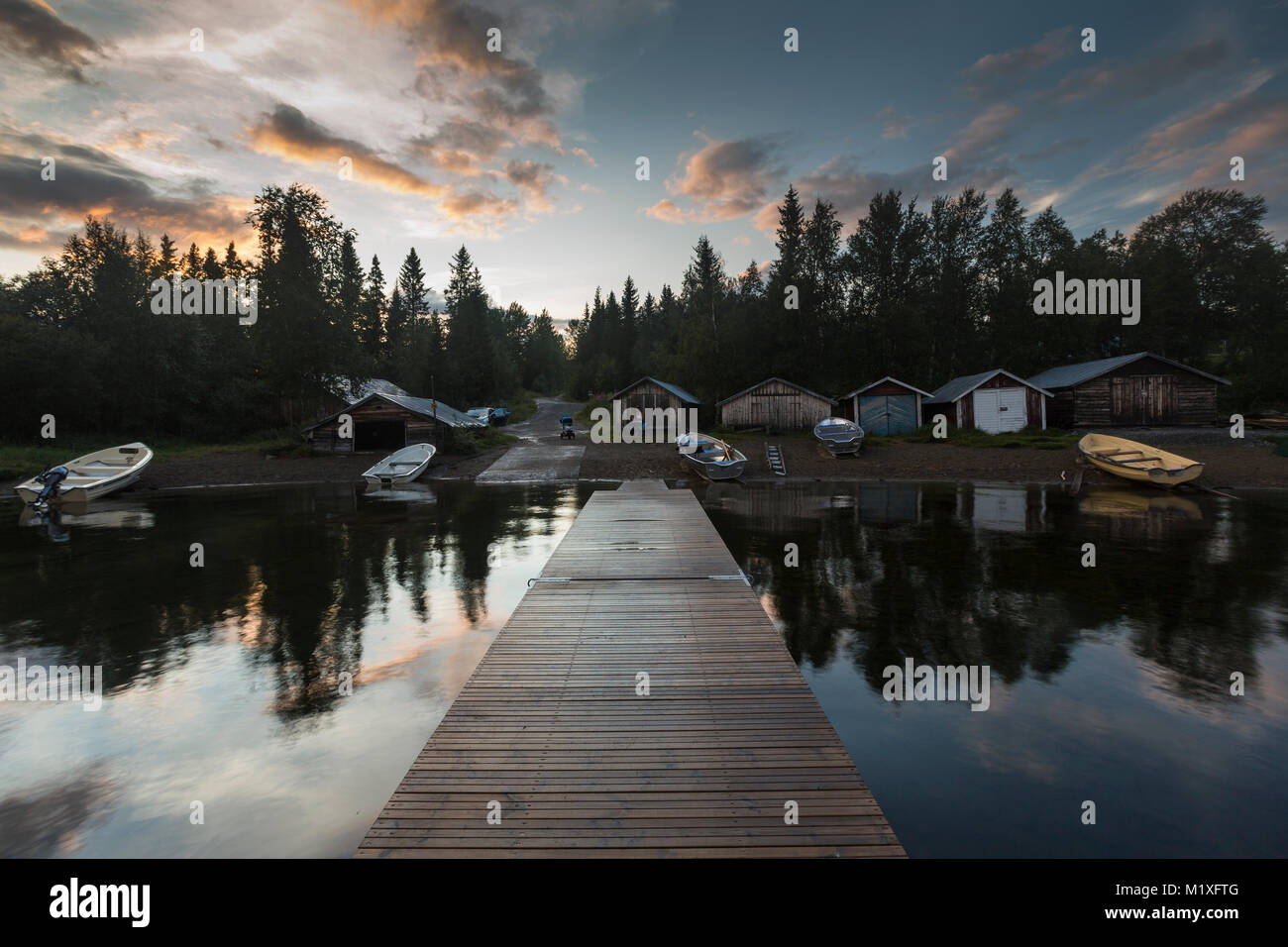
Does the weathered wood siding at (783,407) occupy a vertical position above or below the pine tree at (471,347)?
below

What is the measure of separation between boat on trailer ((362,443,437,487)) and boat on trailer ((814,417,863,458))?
78.9 ft

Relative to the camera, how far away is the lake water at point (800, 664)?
5.68 meters

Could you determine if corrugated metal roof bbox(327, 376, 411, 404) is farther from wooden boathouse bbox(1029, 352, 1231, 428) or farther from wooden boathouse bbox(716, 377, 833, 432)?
wooden boathouse bbox(1029, 352, 1231, 428)

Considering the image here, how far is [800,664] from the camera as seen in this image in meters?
9.15

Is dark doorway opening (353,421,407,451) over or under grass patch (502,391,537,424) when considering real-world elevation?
under

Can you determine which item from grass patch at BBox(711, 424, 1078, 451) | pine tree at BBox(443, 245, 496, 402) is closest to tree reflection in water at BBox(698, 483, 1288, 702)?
grass patch at BBox(711, 424, 1078, 451)

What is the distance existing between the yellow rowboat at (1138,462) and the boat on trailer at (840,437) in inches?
436

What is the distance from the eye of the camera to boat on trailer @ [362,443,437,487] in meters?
31.4

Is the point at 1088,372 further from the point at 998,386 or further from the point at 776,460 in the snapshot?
the point at 776,460

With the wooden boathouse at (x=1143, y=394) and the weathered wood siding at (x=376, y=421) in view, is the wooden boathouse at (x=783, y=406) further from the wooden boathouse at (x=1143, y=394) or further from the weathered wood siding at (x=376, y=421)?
the weathered wood siding at (x=376, y=421)

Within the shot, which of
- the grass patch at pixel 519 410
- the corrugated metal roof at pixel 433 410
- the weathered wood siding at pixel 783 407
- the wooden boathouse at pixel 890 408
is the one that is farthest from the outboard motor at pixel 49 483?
the wooden boathouse at pixel 890 408

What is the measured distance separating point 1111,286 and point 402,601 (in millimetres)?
70720

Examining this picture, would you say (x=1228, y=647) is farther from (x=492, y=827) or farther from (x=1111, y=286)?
(x=1111, y=286)
